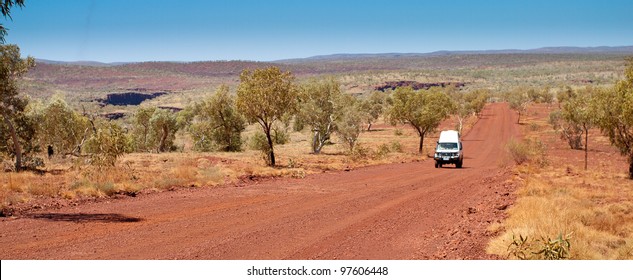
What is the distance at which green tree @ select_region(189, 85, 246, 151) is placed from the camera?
4756 cm

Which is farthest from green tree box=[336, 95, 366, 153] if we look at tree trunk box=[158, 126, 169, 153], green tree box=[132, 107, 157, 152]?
green tree box=[132, 107, 157, 152]

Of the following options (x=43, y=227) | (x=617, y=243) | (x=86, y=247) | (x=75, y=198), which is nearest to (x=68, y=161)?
(x=75, y=198)

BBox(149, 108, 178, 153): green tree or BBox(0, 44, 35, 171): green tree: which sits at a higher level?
BBox(0, 44, 35, 171): green tree

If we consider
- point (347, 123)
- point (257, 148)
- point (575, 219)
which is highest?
point (575, 219)

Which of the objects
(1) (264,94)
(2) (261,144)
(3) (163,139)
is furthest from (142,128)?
(1) (264,94)

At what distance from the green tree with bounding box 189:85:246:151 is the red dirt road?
28.9m

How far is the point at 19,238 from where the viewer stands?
10633 millimetres

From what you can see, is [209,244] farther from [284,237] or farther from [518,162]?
[518,162]

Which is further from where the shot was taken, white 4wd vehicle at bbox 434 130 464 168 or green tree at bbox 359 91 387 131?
green tree at bbox 359 91 387 131

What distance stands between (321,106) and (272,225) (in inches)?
1298

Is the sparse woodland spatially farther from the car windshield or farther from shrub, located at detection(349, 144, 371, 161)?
the car windshield

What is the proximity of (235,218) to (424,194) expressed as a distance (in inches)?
326

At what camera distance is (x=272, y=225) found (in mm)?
12633

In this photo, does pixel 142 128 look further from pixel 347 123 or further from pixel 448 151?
pixel 448 151
